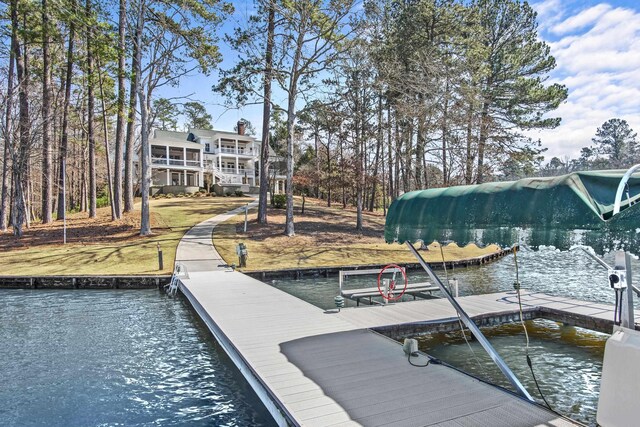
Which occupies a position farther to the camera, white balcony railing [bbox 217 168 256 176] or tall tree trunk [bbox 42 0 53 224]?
white balcony railing [bbox 217 168 256 176]

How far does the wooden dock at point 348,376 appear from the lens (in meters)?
4.22

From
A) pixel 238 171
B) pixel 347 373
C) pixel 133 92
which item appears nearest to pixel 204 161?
pixel 238 171

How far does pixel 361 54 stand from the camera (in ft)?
76.0

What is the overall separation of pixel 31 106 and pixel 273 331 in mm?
22344

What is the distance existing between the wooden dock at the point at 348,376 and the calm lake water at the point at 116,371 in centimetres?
44

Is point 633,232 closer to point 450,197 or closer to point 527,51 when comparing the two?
point 450,197

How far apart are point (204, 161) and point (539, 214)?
52310 millimetres

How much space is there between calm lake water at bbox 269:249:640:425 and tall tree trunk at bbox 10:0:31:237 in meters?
13.8

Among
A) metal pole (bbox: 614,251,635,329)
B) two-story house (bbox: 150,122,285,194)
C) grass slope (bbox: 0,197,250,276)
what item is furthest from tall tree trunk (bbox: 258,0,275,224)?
two-story house (bbox: 150,122,285,194)

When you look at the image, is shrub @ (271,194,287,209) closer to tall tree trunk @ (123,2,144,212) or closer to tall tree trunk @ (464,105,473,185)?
tall tree trunk @ (123,2,144,212)

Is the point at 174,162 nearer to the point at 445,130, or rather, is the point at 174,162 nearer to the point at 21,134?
the point at 21,134

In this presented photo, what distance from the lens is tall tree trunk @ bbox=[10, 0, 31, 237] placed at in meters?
19.5

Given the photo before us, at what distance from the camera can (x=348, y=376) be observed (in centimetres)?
531

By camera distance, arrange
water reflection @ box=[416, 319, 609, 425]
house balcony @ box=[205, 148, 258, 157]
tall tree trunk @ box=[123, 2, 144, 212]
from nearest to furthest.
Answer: water reflection @ box=[416, 319, 609, 425] < tall tree trunk @ box=[123, 2, 144, 212] < house balcony @ box=[205, 148, 258, 157]
